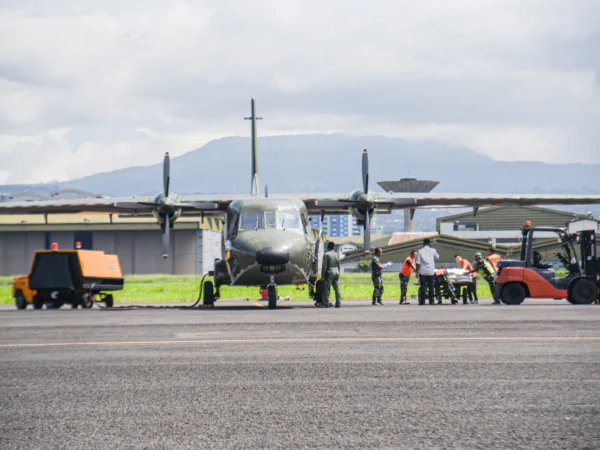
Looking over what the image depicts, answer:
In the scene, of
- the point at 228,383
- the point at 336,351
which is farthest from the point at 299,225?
the point at 228,383

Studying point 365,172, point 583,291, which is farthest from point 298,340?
point 365,172

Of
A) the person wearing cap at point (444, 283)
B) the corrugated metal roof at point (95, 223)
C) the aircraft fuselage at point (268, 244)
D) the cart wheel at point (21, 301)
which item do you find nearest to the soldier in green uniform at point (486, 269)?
the person wearing cap at point (444, 283)

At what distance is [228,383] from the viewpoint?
9.28 metres

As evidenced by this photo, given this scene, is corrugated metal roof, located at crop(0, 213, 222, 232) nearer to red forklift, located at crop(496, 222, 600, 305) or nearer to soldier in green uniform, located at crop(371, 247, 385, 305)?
soldier in green uniform, located at crop(371, 247, 385, 305)

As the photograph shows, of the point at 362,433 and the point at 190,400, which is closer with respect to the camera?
the point at 362,433

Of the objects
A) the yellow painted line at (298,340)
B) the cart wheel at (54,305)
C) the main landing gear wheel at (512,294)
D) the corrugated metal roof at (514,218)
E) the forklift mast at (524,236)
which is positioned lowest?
the cart wheel at (54,305)

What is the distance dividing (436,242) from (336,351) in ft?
224

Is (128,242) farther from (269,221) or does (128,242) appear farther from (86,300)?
(269,221)

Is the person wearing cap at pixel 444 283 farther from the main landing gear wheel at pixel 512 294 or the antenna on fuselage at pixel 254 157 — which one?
the antenna on fuselage at pixel 254 157

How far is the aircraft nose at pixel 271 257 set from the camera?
2331cm

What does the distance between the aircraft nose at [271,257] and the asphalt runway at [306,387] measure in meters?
7.66

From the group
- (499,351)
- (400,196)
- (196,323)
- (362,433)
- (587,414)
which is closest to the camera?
(362,433)

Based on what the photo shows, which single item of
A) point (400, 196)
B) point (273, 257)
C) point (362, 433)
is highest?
point (400, 196)

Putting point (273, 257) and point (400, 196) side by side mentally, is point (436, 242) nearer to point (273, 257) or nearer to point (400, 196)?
A: point (400, 196)
